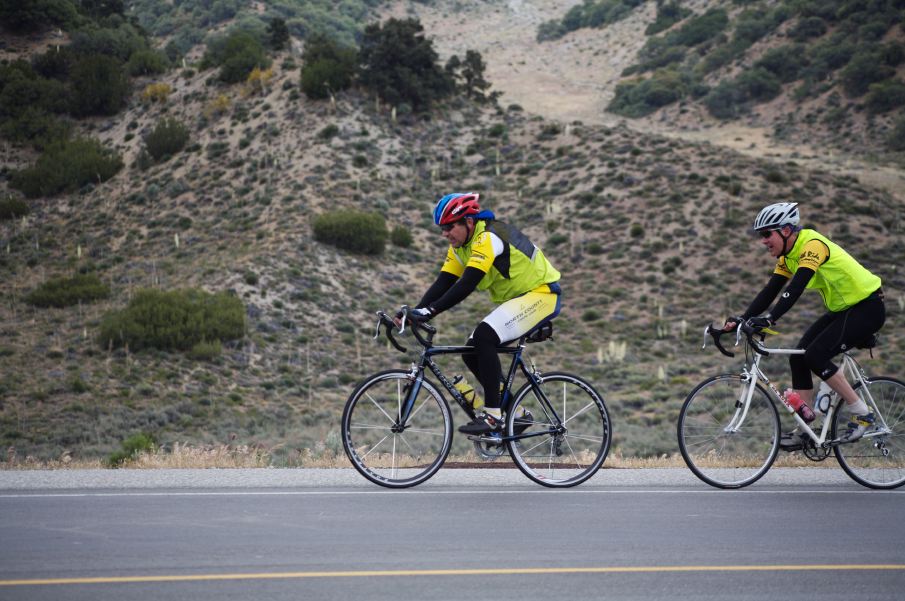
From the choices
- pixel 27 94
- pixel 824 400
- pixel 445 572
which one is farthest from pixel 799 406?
pixel 27 94

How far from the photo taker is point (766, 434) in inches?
322

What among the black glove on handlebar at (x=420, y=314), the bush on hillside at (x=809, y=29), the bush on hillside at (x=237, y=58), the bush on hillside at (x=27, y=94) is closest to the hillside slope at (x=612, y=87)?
the bush on hillside at (x=809, y=29)

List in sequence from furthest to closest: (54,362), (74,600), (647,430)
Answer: (54,362) < (647,430) < (74,600)

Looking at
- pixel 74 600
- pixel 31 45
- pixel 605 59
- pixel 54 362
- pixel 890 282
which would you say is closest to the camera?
pixel 74 600

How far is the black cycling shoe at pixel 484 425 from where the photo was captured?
7.71 meters

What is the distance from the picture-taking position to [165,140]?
45844 millimetres

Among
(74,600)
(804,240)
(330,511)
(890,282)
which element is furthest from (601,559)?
(890,282)

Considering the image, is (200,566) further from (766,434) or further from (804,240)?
(804,240)

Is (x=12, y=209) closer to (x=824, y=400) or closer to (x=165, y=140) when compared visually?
(x=165, y=140)

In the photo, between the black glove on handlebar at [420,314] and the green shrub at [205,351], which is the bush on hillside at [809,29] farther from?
the black glove on handlebar at [420,314]

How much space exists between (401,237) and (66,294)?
13543 mm

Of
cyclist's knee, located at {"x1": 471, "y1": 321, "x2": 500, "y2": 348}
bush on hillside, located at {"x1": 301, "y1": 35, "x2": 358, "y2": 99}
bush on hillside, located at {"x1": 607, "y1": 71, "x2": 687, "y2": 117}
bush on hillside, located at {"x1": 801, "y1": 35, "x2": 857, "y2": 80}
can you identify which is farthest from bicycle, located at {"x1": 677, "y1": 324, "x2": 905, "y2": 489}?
bush on hillside, located at {"x1": 607, "y1": 71, "x2": 687, "y2": 117}

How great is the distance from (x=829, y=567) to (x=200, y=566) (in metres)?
3.76

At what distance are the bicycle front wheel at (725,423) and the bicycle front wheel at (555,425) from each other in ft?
2.50
